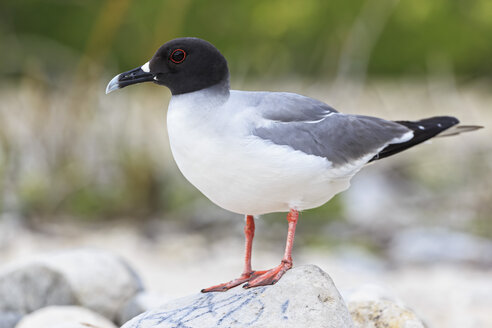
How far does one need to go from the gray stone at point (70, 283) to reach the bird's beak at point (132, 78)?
1150mm

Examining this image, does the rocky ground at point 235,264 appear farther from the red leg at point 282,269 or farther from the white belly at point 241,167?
the white belly at point 241,167

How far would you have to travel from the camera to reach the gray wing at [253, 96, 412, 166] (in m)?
2.10

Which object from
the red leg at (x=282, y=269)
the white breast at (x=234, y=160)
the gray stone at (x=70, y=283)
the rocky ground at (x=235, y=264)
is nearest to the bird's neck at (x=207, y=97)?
the white breast at (x=234, y=160)

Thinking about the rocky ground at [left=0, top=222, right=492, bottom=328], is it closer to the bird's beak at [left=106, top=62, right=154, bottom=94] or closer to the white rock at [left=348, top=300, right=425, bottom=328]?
the white rock at [left=348, top=300, right=425, bottom=328]

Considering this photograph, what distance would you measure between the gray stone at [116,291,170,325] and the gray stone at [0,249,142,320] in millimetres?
89

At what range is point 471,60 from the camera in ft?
30.8

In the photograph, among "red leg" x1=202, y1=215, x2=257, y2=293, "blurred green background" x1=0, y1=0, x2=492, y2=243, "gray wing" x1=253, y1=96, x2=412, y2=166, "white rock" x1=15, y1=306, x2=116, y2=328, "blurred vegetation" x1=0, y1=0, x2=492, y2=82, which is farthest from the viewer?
"blurred vegetation" x1=0, y1=0, x2=492, y2=82

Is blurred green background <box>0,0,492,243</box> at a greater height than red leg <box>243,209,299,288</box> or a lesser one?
greater

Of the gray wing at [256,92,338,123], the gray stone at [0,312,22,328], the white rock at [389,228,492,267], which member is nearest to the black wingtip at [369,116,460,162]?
the gray wing at [256,92,338,123]

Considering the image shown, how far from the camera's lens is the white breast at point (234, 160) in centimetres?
200

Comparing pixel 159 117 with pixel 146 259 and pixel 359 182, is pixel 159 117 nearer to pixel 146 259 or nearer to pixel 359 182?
pixel 146 259

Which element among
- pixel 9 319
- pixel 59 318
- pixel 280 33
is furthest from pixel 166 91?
pixel 59 318

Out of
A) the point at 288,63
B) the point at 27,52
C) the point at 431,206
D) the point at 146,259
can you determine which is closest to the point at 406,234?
the point at 431,206

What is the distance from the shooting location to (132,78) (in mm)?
2129
